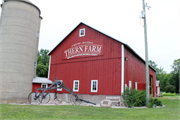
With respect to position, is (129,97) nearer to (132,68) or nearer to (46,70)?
(132,68)

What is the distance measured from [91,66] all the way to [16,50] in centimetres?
724

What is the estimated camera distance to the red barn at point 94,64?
15711mm

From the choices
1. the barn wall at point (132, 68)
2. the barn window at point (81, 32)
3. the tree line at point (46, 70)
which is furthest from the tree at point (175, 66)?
the barn window at point (81, 32)

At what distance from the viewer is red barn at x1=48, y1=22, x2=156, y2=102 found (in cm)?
1571

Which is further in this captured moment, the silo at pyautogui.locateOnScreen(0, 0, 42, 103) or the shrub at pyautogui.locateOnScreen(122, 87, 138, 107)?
the silo at pyautogui.locateOnScreen(0, 0, 42, 103)

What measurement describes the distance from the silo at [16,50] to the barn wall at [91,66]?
3858 mm

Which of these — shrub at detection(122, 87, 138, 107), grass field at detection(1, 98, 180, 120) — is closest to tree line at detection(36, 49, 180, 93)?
shrub at detection(122, 87, 138, 107)

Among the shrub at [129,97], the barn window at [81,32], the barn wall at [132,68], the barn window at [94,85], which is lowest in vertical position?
the shrub at [129,97]

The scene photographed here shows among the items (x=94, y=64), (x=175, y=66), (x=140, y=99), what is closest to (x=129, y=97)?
(x=140, y=99)

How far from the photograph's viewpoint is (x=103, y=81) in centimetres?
1614

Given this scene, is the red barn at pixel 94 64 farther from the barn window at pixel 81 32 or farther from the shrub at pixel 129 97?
the shrub at pixel 129 97

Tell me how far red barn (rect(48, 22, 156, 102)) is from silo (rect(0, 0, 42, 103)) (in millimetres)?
3945

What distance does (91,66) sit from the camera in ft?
56.7

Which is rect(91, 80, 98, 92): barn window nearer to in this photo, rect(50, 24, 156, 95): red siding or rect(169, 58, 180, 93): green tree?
rect(50, 24, 156, 95): red siding
